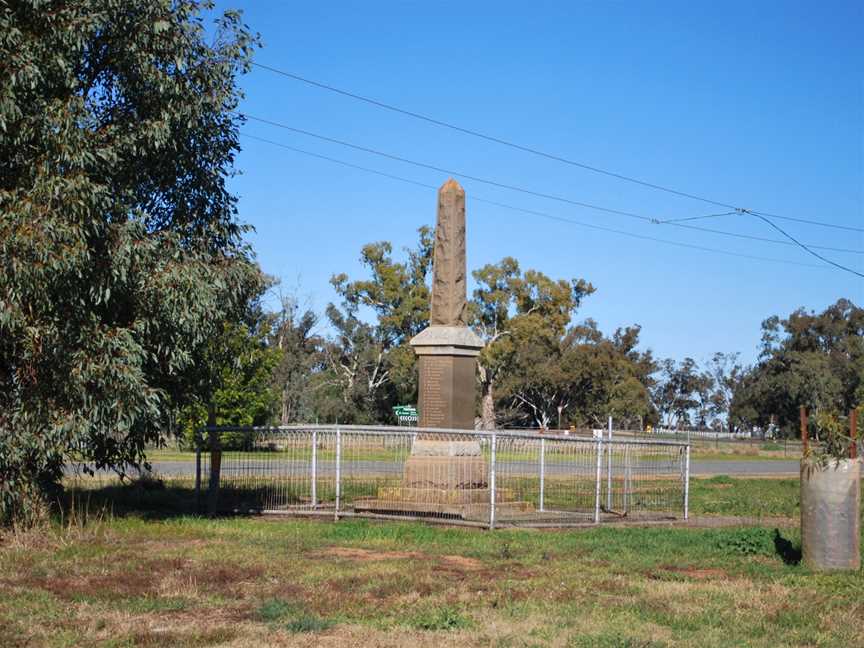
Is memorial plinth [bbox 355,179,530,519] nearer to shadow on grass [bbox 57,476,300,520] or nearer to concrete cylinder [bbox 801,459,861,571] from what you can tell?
shadow on grass [bbox 57,476,300,520]

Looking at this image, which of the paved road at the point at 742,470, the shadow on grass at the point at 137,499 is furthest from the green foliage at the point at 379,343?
the shadow on grass at the point at 137,499

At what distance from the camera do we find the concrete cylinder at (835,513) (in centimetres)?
1201

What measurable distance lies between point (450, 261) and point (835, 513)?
9449 millimetres

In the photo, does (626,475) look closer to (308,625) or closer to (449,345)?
(449,345)

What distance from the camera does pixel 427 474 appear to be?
734 inches

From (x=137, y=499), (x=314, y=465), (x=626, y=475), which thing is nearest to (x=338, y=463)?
(x=314, y=465)

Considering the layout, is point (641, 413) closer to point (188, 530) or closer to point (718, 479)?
point (718, 479)

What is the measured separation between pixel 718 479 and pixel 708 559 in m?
19.5

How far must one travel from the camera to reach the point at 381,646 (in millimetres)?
8297

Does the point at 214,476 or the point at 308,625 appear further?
the point at 214,476

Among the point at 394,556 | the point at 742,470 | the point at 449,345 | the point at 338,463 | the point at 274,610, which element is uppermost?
the point at 449,345

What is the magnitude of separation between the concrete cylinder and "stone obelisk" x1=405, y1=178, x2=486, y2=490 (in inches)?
297

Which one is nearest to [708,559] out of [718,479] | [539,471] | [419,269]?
[539,471]

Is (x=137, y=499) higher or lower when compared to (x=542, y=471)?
lower
